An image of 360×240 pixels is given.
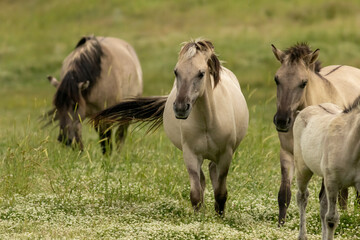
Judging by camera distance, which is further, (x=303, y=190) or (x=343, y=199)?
(x=343, y=199)

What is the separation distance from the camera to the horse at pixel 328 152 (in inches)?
214

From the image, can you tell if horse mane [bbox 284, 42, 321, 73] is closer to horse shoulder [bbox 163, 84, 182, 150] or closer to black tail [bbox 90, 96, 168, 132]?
horse shoulder [bbox 163, 84, 182, 150]

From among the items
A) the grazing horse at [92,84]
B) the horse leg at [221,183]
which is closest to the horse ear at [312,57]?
the horse leg at [221,183]

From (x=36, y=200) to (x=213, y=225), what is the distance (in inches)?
87.6

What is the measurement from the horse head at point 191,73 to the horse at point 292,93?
0.71 m

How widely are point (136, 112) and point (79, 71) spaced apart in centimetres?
213

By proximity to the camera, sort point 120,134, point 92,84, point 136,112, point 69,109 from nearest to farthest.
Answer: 1. point 136,112
2. point 69,109
3. point 92,84
4. point 120,134

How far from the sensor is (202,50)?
6891mm

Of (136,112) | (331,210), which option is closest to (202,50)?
(136,112)

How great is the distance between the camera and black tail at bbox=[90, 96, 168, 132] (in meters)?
8.30

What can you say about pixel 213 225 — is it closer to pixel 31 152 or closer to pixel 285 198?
pixel 285 198

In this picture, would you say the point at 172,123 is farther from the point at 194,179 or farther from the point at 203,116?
the point at 194,179

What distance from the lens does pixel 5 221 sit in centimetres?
650

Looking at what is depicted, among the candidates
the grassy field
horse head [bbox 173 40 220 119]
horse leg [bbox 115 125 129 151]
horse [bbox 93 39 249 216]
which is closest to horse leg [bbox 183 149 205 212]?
horse [bbox 93 39 249 216]
